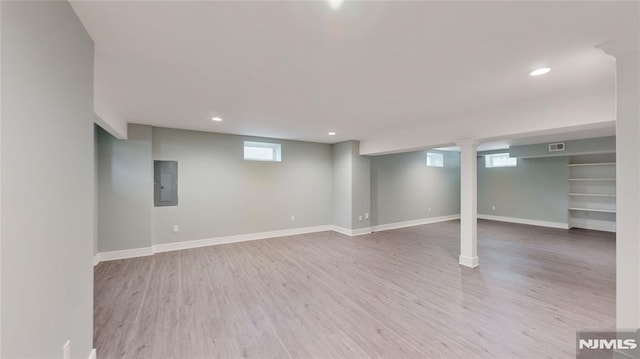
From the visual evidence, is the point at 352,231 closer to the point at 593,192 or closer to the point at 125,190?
the point at 125,190

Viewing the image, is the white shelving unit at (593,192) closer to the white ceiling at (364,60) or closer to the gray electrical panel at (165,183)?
the white ceiling at (364,60)

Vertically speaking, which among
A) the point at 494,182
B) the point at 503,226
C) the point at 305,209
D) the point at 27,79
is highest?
the point at 27,79

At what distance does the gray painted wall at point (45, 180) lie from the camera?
0.98 meters

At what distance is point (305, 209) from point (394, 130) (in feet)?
9.99

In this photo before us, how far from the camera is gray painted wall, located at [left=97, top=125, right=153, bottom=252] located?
4.37m

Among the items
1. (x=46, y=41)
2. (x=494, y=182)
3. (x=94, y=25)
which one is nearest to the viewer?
(x=46, y=41)

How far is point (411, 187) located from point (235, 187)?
5.31 m

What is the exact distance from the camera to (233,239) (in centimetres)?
563

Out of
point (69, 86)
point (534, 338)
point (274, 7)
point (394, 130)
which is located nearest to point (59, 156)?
point (69, 86)

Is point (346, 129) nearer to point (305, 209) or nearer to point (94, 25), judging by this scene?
point (305, 209)

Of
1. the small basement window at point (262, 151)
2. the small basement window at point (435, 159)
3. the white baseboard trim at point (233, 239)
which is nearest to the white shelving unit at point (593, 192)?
the small basement window at point (435, 159)

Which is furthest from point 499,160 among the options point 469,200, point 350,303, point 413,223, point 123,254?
point 123,254

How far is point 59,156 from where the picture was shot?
137 centimetres

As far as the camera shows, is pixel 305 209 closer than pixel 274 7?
No
